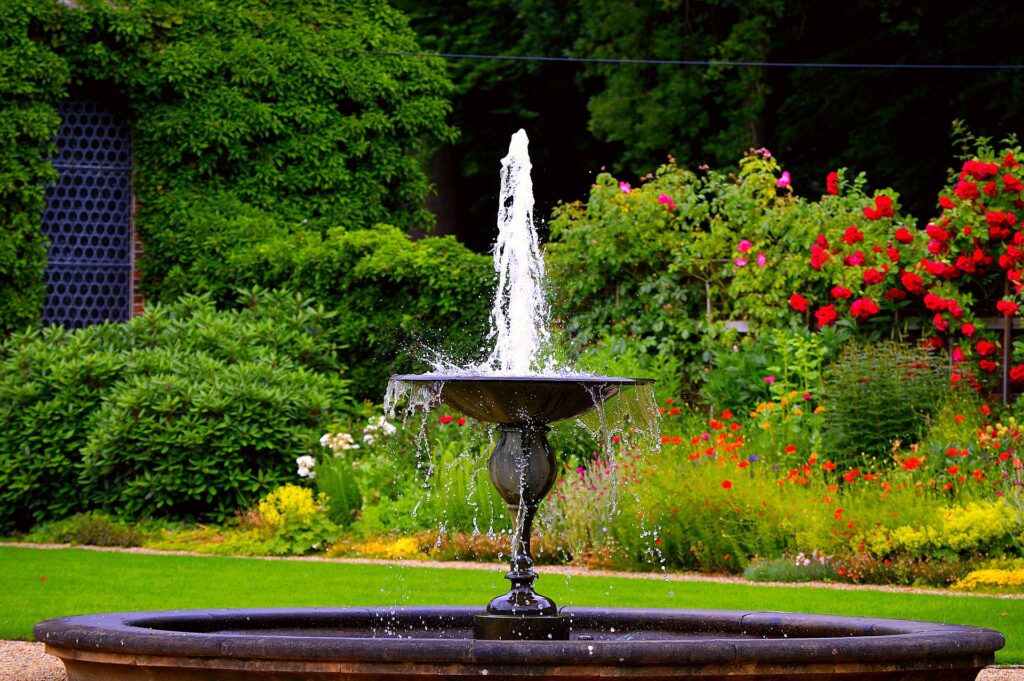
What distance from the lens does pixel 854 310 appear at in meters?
12.8

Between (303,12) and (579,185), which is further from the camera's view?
(579,185)

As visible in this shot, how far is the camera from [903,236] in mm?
12984

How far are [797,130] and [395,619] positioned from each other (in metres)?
19.3

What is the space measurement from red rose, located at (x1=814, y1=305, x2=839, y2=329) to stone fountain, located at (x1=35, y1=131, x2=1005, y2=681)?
6407 mm

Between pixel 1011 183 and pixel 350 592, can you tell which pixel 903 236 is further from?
pixel 350 592

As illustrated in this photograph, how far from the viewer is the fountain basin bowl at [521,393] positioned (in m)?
5.68

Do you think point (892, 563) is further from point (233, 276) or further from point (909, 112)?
point (909, 112)

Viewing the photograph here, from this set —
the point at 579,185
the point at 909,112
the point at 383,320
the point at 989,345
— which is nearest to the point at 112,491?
the point at 383,320

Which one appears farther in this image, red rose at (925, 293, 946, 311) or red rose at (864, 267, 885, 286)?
red rose at (864, 267, 885, 286)

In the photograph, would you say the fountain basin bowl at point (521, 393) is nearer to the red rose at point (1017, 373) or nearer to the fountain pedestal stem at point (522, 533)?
the fountain pedestal stem at point (522, 533)

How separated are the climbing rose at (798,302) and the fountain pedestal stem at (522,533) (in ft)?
24.9

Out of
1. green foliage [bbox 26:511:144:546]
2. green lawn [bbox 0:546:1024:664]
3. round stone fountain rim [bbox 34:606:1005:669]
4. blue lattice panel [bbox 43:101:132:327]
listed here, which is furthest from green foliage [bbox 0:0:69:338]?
round stone fountain rim [bbox 34:606:1005:669]

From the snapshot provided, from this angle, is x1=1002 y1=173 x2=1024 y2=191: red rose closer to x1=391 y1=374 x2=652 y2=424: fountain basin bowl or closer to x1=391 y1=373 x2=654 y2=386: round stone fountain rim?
x1=391 y1=374 x2=652 y2=424: fountain basin bowl

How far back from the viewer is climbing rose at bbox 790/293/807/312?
1324 cm
